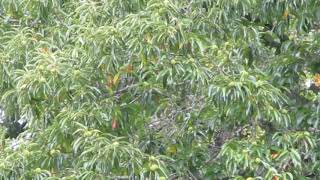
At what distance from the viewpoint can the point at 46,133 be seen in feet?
11.2

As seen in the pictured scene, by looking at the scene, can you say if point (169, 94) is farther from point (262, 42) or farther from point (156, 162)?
point (262, 42)

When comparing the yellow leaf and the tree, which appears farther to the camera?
the yellow leaf

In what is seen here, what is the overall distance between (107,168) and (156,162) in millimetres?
281

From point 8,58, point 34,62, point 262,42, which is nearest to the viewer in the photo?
point 34,62

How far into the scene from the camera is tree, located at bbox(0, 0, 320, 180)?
3084 millimetres

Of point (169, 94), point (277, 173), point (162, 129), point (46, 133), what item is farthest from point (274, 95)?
point (46, 133)

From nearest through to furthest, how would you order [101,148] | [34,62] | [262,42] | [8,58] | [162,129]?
[101,148] → [34,62] → [8,58] → [162,129] → [262,42]

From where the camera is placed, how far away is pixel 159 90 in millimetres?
3377

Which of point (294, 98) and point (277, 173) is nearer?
point (277, 173)

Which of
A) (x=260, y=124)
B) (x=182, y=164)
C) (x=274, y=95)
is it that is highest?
(x=274, y=95)

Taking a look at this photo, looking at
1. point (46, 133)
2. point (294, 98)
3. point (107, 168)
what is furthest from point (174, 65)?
point (294, 98)

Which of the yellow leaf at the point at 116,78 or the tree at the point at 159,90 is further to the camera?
the yellow leaf at the point at 116,78

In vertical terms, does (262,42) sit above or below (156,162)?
above

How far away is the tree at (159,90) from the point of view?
3084 mm
